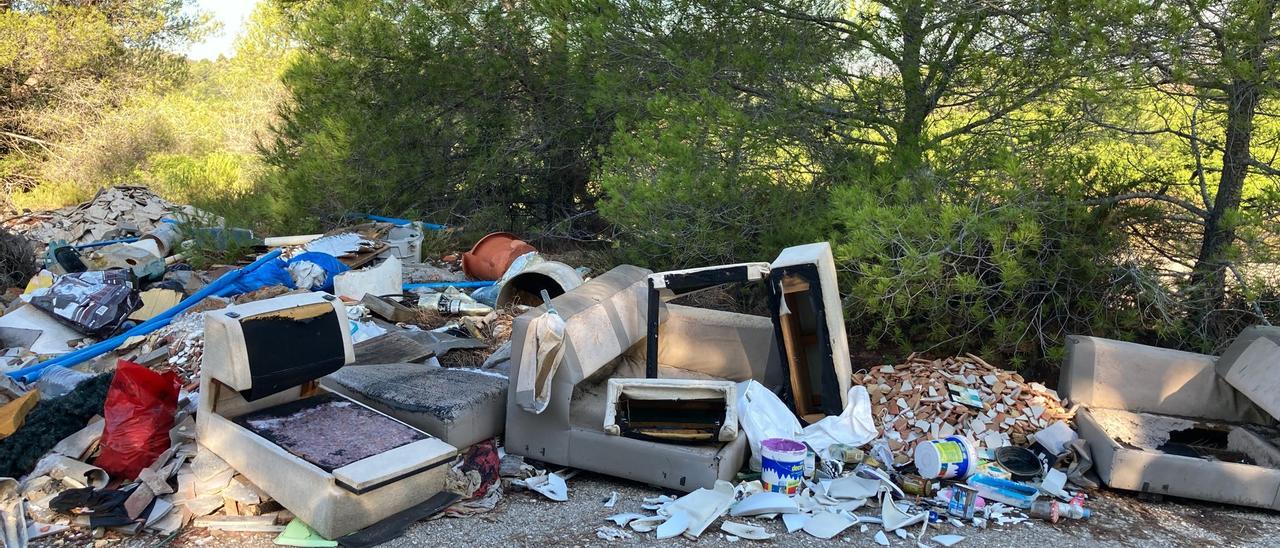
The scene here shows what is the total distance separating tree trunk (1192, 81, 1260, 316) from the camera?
5.66 m

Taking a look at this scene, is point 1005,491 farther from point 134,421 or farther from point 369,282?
point 369,282

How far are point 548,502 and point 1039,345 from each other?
150 inches

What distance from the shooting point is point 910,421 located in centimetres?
509

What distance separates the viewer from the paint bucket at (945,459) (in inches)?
178

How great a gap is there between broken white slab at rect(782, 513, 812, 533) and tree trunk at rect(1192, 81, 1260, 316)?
3405 mm

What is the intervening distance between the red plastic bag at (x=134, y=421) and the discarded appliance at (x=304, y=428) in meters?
0.40

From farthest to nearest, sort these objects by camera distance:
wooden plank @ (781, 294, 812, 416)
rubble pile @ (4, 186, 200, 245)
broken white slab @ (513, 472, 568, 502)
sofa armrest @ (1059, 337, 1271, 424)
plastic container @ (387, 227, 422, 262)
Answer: rubble pile @ (4, 186, 200, 245) < plastic container @ (387, 227, 422, 262) < sofa armrest @ (1059, 337, 1271, 424) < wooden plank @ (781, 294, 812, 416) < broken white slab @ (513, 472, 568, 502)

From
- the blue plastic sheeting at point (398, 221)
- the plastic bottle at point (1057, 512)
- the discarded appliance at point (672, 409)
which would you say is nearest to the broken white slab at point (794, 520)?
the discarded appliance at point (672, 409)

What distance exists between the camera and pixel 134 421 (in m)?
4.41

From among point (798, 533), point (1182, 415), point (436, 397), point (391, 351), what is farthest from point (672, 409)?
point (1182, 415)

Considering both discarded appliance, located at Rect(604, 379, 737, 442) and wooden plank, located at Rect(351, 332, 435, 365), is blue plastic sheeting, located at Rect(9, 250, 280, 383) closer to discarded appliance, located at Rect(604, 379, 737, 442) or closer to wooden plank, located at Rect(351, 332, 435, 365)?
wooden plank, located at Rect(351, 332, 435, 365)

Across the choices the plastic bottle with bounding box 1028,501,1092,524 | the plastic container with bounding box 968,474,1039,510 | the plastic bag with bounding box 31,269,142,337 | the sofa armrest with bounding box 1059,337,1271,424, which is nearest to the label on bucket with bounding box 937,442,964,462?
the plastic container with bounding box 968,474,1039,510

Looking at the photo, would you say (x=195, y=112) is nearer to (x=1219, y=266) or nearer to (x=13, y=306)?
(x=13, y=306)

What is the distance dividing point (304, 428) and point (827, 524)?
2.42 meters
